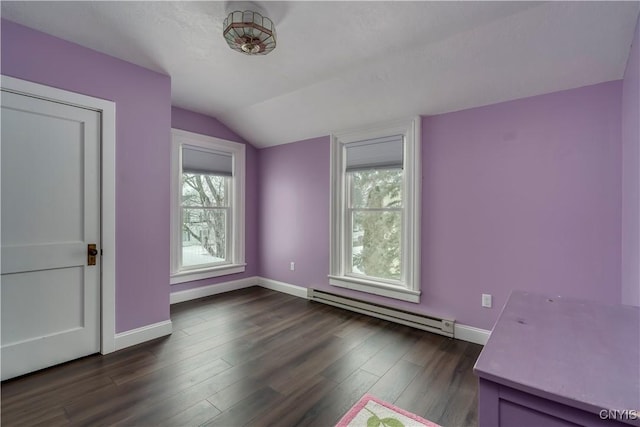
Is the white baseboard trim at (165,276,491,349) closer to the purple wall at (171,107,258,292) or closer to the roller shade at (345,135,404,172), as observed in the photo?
the purple wall at (171,107,258,292)

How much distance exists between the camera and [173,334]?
2.80 meters

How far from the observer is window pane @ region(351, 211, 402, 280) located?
3322 millimetres

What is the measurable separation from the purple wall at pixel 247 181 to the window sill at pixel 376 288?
4.97ft

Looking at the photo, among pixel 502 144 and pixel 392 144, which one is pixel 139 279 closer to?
pixel 392 144

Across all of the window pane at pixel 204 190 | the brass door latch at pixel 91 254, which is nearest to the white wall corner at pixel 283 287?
the window pane at pixel 204 190

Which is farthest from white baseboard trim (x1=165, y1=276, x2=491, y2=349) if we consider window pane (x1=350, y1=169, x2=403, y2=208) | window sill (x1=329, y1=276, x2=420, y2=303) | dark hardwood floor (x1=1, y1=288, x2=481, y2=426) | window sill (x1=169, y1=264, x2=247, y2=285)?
window pane (x1=350, y1=169, x2=403, y2=208)

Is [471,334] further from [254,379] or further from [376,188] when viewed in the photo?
[254,379]

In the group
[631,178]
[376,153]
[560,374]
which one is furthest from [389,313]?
[560,374]

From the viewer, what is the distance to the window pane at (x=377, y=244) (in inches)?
131

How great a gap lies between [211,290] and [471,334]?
3246 mm

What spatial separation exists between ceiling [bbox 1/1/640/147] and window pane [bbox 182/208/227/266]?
5.42 ft

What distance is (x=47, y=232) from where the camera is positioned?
2191 millimetres

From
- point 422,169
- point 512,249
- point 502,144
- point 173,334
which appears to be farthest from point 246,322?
point 502,144

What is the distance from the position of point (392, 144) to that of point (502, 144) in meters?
1.08
